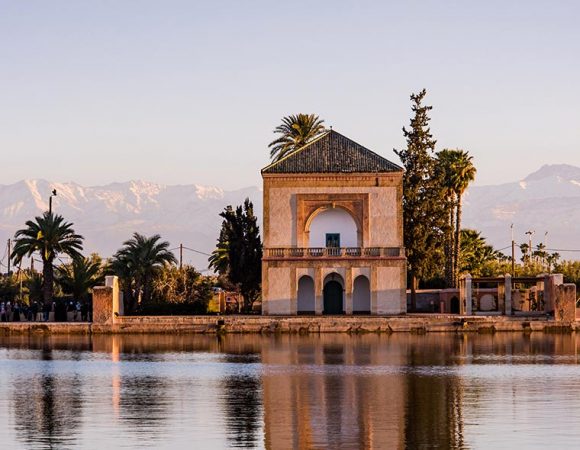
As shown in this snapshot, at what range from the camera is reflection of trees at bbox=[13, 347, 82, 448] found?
2555cm

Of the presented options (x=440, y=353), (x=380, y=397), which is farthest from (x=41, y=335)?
(x=380, y=397)

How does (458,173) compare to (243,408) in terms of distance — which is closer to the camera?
(243,408)

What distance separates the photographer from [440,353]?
47031 mm

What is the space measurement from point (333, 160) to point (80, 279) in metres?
15.1

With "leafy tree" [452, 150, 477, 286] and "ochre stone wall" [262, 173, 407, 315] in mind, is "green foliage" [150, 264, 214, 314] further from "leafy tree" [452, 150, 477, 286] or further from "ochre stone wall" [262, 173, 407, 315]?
"leafy tree" [452, 150, 477, 286]

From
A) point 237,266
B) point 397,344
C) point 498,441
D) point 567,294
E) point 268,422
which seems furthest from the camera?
point 237,266

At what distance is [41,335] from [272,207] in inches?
496

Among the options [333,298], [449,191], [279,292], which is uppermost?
[449,191]

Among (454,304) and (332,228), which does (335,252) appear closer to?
(332,228)

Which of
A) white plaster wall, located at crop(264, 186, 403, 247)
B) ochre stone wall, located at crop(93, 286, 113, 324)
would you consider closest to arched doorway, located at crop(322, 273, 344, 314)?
white plaster wall, located at crop(264, 186, 403, 247)

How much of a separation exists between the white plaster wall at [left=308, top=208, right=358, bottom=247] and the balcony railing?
1.63 m

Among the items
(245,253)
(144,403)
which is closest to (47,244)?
(245,253)

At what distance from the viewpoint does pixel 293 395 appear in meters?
32.9

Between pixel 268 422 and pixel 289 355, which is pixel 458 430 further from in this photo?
pixel 289 355
